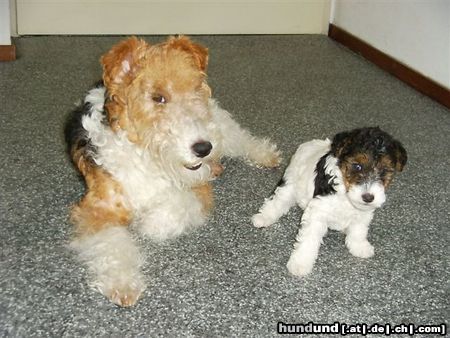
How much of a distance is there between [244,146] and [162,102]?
106 centimetres

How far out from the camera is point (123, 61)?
2096mm

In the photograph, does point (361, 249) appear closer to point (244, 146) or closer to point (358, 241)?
point (358, 241)

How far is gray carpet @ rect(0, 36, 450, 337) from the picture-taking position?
1.83m

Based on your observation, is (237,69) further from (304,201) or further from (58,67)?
(304,201)

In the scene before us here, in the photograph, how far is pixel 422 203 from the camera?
269 cm

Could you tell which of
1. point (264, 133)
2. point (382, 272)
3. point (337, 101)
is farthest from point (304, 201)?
point (337, 101)

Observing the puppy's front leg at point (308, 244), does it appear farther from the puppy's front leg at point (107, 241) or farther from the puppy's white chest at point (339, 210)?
the puppy's front leg at point (107, 241)

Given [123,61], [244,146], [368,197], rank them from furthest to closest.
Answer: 1. [244,146]
2. [123,61]
3. [368,197]

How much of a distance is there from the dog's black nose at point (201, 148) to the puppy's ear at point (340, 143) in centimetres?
48

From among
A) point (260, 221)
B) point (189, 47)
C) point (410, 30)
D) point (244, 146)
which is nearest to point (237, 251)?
point (260, 221)

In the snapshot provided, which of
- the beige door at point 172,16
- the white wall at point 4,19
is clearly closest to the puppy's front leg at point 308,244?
the white wall at point 4,19

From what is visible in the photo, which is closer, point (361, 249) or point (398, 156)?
point (398, 156)

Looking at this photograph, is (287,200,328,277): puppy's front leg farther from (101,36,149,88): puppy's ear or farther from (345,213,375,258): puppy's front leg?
(101,36,149,88): puppy's ear

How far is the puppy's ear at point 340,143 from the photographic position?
6.44 ft
